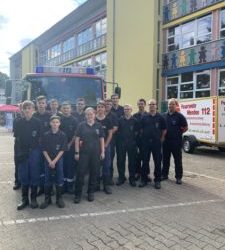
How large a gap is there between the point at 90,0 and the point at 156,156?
24.4m

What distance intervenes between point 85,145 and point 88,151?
12 centimetres

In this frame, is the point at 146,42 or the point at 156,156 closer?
the point at 156,156

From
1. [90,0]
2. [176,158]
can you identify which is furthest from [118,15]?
[176,158]

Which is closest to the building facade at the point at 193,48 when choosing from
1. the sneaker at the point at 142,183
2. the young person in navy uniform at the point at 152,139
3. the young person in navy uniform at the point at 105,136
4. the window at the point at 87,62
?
the window at the point at 87,62

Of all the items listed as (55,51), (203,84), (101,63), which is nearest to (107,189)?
(203,84)

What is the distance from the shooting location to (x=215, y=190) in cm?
793

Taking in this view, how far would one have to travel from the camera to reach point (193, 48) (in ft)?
69.8

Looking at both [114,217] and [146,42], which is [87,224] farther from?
[146,42]

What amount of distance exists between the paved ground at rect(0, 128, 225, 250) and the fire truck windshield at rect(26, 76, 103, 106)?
3.22 meters

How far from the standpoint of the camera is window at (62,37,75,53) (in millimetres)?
37656

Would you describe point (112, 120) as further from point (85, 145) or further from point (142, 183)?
point (142, 183)

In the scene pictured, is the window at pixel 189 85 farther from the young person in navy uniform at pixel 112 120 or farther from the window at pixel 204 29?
the young person in navy uniform at pixel 112 120

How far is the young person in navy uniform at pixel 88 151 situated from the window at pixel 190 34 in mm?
14889

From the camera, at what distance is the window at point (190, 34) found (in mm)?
20395
